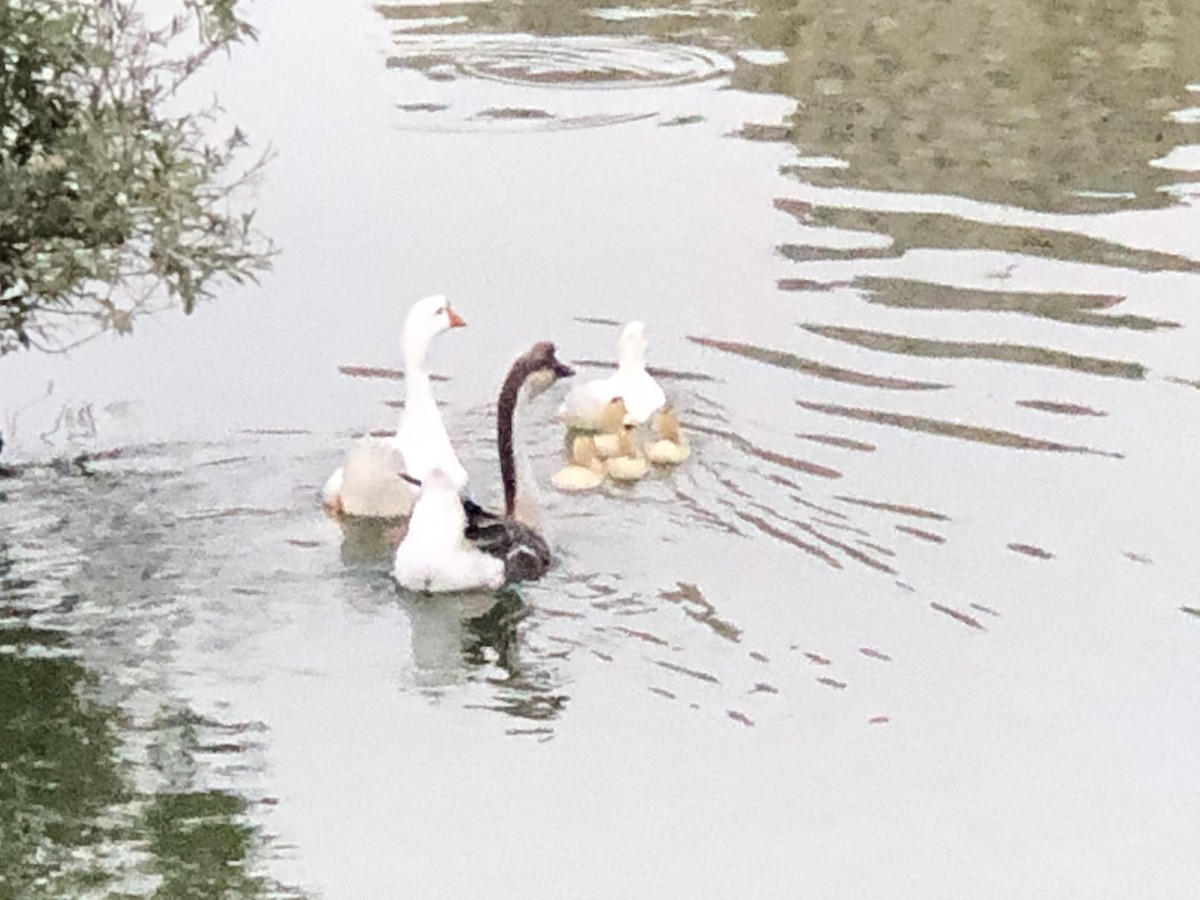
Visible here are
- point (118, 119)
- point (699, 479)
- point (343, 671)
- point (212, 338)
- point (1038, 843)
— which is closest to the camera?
point (1038, 843)

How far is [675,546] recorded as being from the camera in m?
8.35

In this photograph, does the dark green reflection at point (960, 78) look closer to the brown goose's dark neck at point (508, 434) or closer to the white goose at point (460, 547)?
the brown goose's dark neck at point (508, 434)

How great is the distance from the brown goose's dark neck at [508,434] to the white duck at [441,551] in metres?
0.39

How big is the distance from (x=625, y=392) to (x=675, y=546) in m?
1.32

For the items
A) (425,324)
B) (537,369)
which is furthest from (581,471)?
(425,324)

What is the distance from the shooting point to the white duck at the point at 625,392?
948 centimetres

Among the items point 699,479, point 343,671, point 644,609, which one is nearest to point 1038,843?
point 644,609

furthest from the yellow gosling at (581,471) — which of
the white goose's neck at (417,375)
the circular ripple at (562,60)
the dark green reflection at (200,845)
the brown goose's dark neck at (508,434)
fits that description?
the circular ripple at (562,60)

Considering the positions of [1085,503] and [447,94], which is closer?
[1085,503]

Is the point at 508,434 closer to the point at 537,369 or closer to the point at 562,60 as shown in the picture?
the point at 537,369

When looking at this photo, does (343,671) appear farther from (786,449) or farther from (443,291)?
(443,291)

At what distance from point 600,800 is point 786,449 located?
2.90 metres

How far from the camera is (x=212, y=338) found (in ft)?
36.2

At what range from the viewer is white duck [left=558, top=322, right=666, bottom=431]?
948 cm
